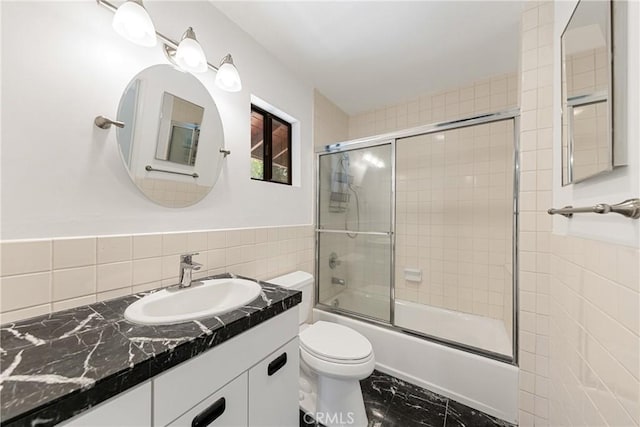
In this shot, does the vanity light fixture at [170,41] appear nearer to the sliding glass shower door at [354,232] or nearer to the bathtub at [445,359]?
the sliding glass shower door at [354,232]

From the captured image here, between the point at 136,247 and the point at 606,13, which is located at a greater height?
the point at 606,13

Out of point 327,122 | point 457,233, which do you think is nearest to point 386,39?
point 327,122

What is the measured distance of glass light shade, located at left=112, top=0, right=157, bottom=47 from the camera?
88cm

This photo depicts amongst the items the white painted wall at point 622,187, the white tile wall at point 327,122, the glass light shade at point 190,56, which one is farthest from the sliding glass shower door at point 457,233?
the glass light shade at point 190,56

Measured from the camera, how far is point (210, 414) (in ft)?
2.22

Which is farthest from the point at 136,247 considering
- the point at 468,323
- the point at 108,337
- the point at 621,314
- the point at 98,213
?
the point at 468,323

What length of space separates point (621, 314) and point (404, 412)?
1.27 metres

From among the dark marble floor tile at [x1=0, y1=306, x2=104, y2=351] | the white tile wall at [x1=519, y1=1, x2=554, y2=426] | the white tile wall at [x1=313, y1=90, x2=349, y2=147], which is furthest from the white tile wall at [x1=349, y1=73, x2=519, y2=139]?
the dark marble floor tile at [x1=0, y1=306, x2=104, y2=351]

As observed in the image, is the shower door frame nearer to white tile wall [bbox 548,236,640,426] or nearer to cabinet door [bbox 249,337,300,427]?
white tile wall [bbox 548,236,640,426]

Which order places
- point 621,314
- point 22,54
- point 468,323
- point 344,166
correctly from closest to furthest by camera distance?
1. point 621,314
2. point 22,54
3. point 468,323
4. point 344,166

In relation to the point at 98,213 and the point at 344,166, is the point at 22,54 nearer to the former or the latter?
the point at 98,213

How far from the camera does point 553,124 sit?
123 centimetres

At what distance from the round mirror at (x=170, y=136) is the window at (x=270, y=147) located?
1.31 ft

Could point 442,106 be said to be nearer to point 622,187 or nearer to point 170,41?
point 622,187
